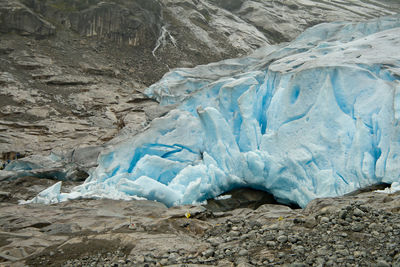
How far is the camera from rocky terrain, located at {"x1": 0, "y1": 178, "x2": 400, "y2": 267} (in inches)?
156

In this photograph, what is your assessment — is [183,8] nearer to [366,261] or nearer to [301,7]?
[301,7]

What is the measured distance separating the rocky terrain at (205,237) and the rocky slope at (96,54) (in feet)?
19.3

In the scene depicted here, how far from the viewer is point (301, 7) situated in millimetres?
40656

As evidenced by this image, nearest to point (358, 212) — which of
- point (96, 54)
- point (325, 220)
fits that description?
point (325, 220)

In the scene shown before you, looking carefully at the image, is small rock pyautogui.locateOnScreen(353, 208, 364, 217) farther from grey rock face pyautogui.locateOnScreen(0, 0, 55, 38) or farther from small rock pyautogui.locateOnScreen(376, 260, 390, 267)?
grey rock face pyautogui.locateOnScreen(0, 0, 55, 38)

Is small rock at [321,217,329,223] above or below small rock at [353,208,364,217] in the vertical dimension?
below

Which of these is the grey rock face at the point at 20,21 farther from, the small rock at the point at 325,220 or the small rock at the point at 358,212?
the small rock at the point at 358,212

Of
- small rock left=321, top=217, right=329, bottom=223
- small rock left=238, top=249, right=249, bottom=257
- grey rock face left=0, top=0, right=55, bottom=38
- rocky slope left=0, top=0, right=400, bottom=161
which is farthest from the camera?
grey rock face left=0, top=0, right=55, bottom=38

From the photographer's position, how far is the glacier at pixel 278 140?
793 centimetres

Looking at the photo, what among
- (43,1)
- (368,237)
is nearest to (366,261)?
(368,237)

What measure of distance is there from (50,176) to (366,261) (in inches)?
376

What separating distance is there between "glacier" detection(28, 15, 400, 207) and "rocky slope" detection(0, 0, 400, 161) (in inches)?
100

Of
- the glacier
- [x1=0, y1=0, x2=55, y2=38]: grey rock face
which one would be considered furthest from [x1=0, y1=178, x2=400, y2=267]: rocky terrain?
[x1=0, y1=0, x2=55, y2=38]: grey rock face

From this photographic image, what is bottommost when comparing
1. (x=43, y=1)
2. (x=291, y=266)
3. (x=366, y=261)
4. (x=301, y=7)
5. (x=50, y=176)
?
(x=50, y=176)
